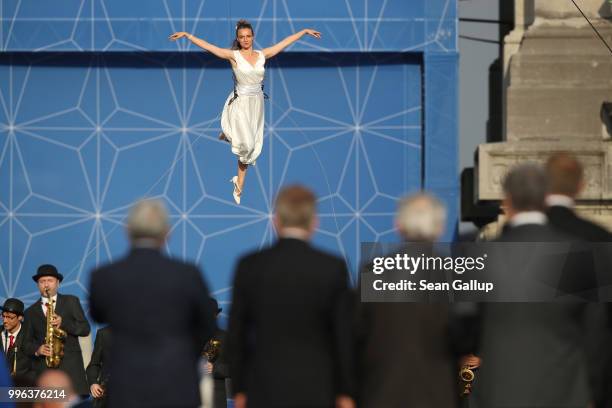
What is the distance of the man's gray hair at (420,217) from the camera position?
603 cm

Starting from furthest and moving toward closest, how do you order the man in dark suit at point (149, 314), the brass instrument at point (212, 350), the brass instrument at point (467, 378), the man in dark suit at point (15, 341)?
the man in dark suit at point (15, 341) → the brass instrument at point (212, 350) → the brass instrument at point (467, 378) → the man in dark suit at point (149, 314)

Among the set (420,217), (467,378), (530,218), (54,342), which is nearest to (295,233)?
(420,217)

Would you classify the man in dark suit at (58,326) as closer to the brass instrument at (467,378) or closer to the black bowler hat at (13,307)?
the black bowler hat at (13,307)

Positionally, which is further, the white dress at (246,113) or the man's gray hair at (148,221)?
the white dress at (246,113)

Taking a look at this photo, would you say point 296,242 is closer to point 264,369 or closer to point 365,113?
point 264,369

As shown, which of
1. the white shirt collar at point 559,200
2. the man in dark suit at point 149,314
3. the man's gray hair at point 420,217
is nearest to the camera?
the man's gray hair at point 420,217

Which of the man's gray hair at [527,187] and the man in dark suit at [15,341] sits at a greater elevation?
the man's gray hair at [527,187]

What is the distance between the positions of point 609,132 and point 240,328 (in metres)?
8.83

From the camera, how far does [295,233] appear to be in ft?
20.4

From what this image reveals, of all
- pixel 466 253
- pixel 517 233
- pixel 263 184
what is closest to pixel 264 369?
pixel 517 233

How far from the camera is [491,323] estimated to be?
6.19 meters

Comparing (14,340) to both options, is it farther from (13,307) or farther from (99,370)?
(99,370)

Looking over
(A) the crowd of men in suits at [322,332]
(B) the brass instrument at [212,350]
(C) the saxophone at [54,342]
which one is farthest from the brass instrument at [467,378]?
(A) the crowd of men in suits at [322,332]

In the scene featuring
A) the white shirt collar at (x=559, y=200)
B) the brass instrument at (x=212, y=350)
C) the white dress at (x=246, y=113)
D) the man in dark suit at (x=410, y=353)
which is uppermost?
the white dress at (x=246, y=113)
